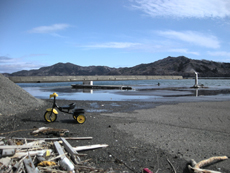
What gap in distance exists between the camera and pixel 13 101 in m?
12.0

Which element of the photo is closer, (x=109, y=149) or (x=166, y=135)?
(x=109, y=149)

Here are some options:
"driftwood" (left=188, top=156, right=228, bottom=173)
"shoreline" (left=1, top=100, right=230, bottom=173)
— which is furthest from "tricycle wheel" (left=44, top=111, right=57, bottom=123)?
"driftwood" (left=188, top=156, right=228, bottom=173)

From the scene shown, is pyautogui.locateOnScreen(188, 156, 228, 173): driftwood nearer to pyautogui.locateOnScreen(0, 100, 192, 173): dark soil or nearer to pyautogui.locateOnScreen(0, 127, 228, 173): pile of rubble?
pyautogui.locateOnScreen(0, 127, 228, 173): pile of rubble

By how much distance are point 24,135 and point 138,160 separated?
12.6 ft

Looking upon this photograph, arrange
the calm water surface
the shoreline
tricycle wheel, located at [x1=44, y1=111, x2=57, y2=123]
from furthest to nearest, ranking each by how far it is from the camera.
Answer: the calm water surface, tricycle wheel, located at [x1=44, y1=111, x2=57, y2=123], the shoreline

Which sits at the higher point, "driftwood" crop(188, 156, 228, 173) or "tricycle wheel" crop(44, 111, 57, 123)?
"tricycle wheel" crop(44, 111, 57, 123)

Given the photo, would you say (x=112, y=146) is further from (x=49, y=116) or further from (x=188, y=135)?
(x=49, y=116)

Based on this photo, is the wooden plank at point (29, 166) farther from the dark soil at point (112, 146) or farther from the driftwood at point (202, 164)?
the driftwood at point (202, 164)

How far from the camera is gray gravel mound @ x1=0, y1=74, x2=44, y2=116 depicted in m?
10.6

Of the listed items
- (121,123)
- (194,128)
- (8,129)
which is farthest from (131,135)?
(8,129)

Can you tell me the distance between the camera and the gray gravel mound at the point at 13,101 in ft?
34.9

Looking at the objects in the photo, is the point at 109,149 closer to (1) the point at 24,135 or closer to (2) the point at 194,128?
(1) the point at 24,135

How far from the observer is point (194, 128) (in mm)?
7836

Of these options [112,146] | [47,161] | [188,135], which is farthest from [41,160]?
[188,135]
